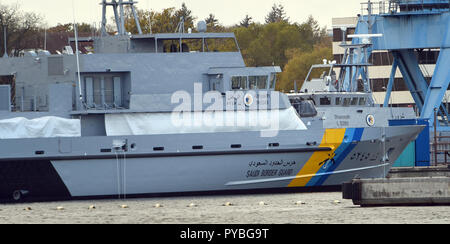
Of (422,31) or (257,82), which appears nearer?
(257,82)

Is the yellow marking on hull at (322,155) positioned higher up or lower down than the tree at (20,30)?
lower down

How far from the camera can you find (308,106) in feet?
92.0

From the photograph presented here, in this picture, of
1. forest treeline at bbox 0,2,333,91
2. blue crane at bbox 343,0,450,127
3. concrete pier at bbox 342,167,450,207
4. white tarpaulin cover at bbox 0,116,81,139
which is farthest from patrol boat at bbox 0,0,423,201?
forest treeline at bbox 0,2,333,91

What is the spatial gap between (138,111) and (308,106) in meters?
4.91

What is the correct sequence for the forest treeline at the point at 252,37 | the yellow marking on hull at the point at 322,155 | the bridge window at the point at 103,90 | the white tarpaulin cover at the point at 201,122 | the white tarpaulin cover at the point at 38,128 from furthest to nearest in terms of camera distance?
the forest treeline at the point at 252,37 < the bridge window at the point at 103,90 < the yellow marking on hull at the point at 322,155 < the white tarpaulin cover at the point at 201,122 < the white tarpaulin cover at the point at 38,128

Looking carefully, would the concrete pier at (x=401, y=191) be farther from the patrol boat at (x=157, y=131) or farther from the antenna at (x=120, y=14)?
the antenna at (x=120, y=14)

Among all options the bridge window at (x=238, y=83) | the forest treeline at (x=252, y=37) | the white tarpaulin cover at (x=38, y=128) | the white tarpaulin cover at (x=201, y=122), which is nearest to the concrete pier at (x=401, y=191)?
the white tarpaulin cover at (x=201, y=122)

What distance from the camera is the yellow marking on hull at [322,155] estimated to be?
2667 centimetres

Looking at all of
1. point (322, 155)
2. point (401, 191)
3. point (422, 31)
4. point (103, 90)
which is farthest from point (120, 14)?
point (422, 31)

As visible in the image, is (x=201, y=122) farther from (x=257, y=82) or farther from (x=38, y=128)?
(x=38, y=128)

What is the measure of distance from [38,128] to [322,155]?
297 inches

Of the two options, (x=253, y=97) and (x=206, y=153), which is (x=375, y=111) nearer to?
(x=253, y=97)

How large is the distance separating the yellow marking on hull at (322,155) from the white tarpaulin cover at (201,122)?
74cm

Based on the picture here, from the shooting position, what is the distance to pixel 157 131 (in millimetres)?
26453
